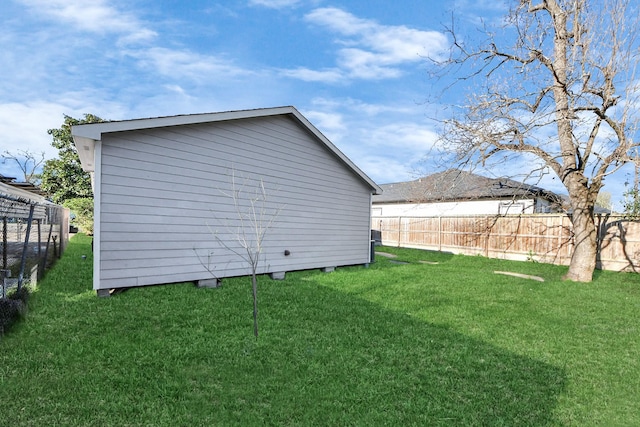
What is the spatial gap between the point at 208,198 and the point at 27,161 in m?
37.9

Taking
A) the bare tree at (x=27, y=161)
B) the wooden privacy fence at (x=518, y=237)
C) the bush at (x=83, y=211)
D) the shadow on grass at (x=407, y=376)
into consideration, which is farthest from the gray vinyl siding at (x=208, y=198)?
the bare tree at (x=27, y=161)

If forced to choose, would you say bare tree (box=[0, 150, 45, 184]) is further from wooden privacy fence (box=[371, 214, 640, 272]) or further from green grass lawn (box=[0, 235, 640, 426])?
green grass lawn (box=[0, 235, 640, 426])

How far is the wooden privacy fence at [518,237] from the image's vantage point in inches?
451

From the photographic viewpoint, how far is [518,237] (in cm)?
1434

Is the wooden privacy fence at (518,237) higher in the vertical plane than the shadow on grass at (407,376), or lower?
higher

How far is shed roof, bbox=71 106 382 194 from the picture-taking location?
5.96m

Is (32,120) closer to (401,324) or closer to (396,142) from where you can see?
(396,142)

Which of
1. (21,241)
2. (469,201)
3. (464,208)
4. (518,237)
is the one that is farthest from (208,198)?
(464,208)

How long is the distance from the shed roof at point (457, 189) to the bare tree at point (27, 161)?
33.1m

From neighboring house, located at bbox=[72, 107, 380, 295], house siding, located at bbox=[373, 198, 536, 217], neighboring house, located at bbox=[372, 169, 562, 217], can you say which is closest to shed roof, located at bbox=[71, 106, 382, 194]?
neighboring house, located at bbox=[72, 107, 380, 295]

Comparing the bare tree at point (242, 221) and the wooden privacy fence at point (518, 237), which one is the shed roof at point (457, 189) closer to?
the wooden privacy fence at point (518, 237)

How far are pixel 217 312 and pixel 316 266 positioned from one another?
4.63 m

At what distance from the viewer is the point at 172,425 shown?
8.46 ft

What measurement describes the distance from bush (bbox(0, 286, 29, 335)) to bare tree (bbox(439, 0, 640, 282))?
999 centimetres
